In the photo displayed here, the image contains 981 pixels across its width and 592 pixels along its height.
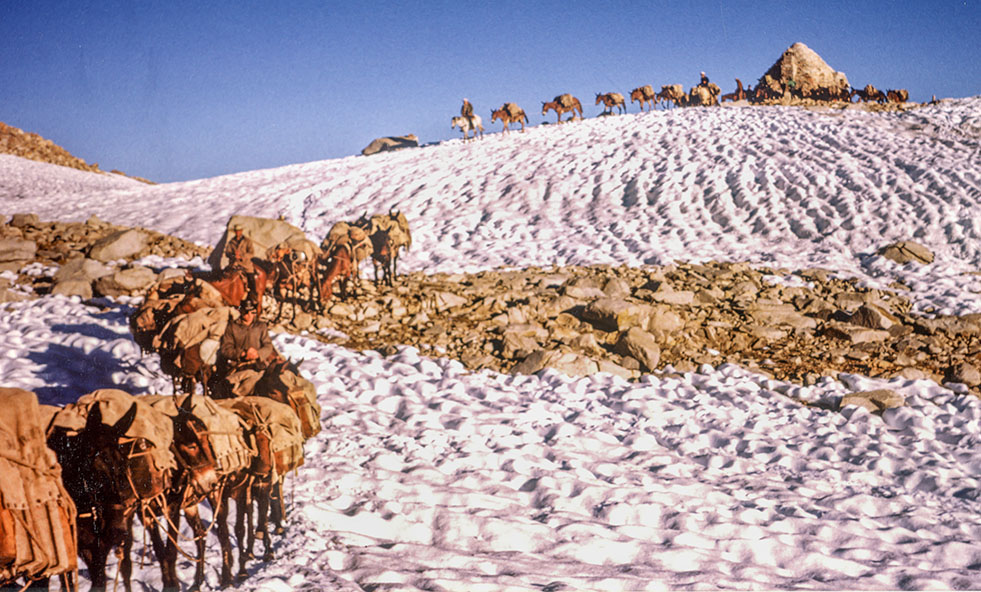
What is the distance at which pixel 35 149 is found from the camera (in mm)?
37062

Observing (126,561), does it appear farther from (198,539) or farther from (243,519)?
(243,519)

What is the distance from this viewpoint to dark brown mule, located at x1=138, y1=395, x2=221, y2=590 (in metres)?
3.86

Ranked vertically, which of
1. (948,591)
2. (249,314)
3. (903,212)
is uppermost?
(903,212)

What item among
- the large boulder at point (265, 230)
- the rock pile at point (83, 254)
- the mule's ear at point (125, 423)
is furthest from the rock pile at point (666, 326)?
the mule's ear at point (125, 423)

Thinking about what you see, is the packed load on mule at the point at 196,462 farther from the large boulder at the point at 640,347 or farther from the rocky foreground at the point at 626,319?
the large boulder at the point at 640,347

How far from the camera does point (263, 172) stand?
29.8m

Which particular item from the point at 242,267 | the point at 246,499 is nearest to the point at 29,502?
the point at 246,499

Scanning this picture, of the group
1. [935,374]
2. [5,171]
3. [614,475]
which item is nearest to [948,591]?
[614,475]

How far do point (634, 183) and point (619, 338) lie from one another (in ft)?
40.9

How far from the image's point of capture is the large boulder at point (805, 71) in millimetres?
41875

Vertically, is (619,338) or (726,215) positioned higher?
Result: (726,215)

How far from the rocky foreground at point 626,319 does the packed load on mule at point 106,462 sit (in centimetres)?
610

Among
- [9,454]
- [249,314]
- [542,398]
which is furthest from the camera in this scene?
[542,398]

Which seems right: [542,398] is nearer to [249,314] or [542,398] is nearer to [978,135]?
[249,314]
